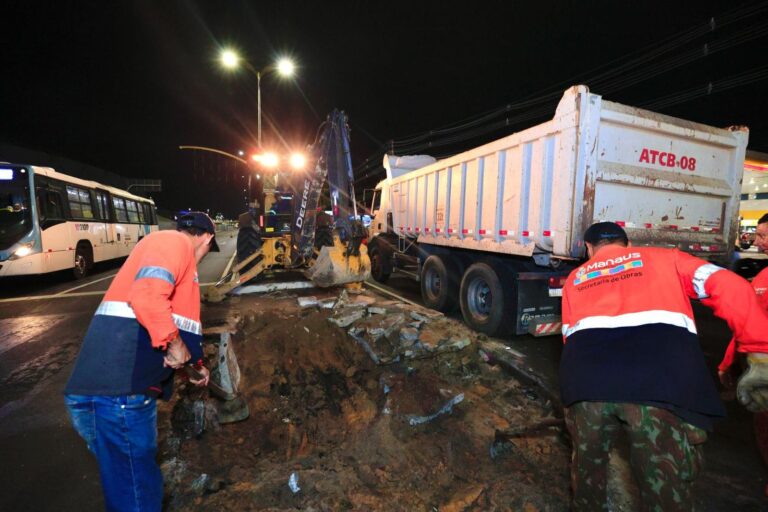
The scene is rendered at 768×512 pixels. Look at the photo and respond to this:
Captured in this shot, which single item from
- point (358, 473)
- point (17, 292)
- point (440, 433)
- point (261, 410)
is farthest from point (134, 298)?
point (17, 292)

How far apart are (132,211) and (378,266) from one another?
1271 cm

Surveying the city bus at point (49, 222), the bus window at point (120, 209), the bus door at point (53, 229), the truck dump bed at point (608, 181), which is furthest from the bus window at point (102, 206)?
the truck dump bed at point (608, 181)

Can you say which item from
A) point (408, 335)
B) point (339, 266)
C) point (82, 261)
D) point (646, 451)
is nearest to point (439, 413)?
point (408, 335)

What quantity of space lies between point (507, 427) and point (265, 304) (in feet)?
18.3

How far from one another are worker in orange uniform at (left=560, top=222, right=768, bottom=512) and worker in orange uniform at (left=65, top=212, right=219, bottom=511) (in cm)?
213

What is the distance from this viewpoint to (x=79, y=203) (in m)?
11.5

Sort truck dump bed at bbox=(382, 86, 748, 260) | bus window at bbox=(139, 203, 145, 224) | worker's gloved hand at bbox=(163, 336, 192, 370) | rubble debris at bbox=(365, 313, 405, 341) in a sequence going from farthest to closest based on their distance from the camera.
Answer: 1. bus window at bbox=(139, 203, 145, 224)
2. rubble debris at bbox=(365, 313, 405, 341)
3. truck dump bed at bbox=(382, 86, 748, 260)
4. worker's gloved hand at bbox=(163, 336, 192, 370)

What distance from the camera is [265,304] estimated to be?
297 inches

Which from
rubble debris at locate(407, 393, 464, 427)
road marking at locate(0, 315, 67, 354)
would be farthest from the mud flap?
road marking at locate(0, 315, 67, 354)

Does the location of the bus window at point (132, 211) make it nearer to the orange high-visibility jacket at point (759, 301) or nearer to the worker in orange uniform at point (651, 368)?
the worker in orange uniform at point (651, 368)

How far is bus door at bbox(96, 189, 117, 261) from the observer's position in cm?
1286

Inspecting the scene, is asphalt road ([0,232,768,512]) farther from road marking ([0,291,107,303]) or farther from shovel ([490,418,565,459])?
road marking ([0,291,107,303])

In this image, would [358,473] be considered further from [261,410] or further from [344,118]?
[344,118]

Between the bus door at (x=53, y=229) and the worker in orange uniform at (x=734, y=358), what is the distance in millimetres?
12747
